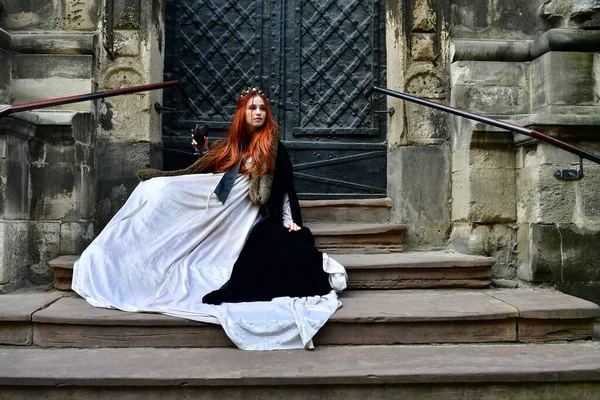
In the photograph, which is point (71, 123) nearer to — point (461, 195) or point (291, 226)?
point (291, 226)

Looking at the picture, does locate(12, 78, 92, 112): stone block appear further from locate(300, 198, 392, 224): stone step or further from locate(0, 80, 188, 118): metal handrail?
locate(300, 198, 392, 224): stone step

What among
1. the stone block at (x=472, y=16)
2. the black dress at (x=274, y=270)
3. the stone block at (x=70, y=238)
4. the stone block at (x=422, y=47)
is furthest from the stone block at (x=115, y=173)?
the stone block at (x=472, y=16)

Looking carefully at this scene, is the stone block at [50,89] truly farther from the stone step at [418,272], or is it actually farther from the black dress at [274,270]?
the stone step at [418,272]

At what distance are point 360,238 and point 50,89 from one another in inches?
105

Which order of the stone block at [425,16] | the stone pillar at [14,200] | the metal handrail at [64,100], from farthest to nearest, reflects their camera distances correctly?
the stone block at [425,16] → the stone pillar at [14,200] → the metal handrail at [64,100]

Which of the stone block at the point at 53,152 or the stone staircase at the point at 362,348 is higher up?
the stone block at the point at 53,152

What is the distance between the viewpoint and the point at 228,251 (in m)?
3.58

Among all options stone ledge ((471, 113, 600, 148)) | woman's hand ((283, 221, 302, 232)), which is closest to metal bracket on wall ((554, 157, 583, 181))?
stone ledge ((471, 113, 600, 148))

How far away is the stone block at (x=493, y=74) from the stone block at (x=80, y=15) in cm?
295

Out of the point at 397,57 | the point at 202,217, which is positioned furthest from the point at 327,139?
the point at 202,217

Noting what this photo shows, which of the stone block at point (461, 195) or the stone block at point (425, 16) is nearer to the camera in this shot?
the stone block at point (461, 195)

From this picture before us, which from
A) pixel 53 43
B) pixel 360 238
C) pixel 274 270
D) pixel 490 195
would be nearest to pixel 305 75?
pixel 360 238

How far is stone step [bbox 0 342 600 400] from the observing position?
240 centimetres

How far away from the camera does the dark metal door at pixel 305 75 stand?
4.89 meters
